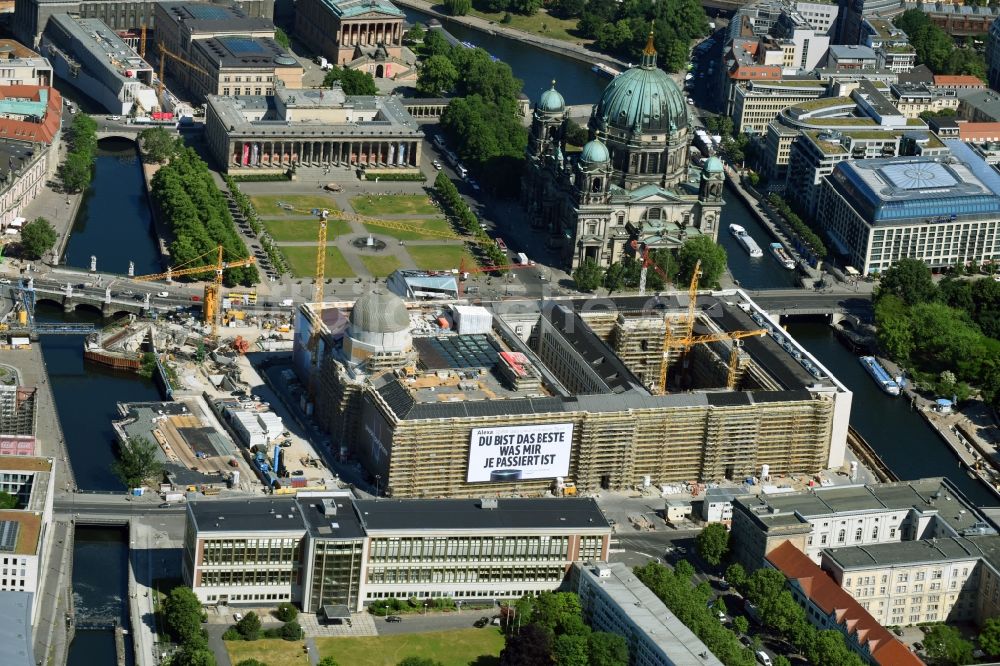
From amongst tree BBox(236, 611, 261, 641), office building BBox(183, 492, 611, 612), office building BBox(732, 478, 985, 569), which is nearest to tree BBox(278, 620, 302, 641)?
tree BBox(236, 611, 261, 641)

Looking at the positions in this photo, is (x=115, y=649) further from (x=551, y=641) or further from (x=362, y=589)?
(x=551, y=641)

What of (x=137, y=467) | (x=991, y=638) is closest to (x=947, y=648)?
(x=991, y=638)

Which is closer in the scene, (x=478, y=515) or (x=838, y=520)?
(x=478, y=515)

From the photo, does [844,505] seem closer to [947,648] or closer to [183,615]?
[947,648]

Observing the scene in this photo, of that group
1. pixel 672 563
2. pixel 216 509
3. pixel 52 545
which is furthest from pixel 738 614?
pixel 52 545

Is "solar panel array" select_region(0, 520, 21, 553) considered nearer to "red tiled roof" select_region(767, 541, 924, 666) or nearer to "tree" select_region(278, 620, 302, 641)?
"tree" select_region(278, 620, 302, 641)

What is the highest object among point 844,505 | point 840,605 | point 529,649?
point 844,505
